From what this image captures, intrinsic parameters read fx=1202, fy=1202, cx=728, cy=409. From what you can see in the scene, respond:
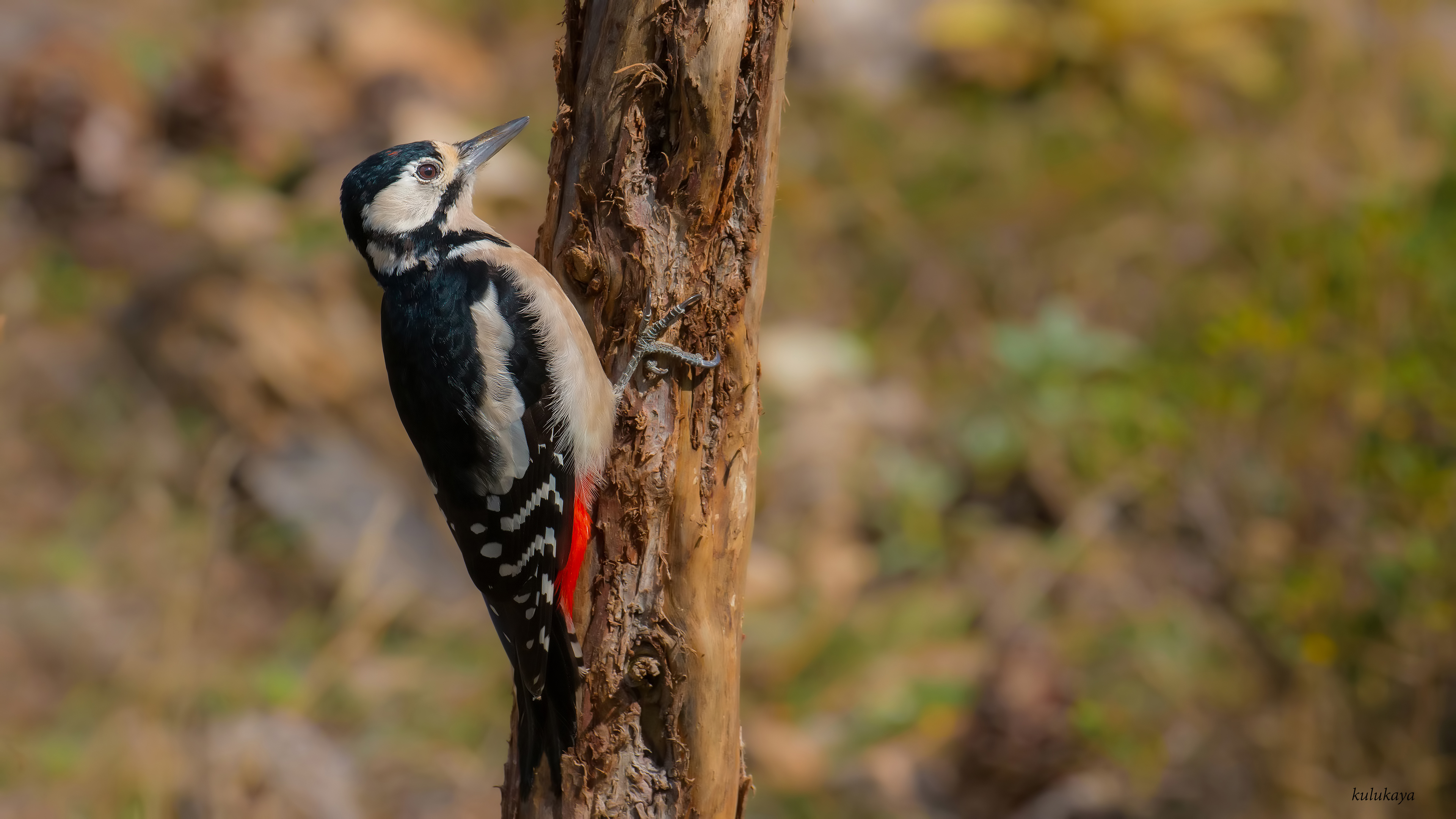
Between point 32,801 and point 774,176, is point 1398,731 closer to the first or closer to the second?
point 774,176

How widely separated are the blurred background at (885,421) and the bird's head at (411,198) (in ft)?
5.08

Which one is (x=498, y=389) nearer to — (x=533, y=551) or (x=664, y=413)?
(x=533, y=551)

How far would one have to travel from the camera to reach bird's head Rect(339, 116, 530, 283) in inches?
110

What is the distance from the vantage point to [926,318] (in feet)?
20.9

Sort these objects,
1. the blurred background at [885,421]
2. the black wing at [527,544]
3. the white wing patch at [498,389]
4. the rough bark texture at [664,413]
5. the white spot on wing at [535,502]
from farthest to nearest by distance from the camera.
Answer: the blurred background at [885,421] < the white wing patch at [498,389] < the white spot on wing at [535,502] < the black wing at [527,544] < the rough bark texture at [664,413]

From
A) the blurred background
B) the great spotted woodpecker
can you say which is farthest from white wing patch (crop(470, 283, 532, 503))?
the blurred background

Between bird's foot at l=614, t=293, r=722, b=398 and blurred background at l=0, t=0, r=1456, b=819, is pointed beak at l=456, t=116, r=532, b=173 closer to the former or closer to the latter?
bird's foot at l=614, t=293, r=722, b=398

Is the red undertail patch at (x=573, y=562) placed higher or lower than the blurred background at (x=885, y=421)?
lower

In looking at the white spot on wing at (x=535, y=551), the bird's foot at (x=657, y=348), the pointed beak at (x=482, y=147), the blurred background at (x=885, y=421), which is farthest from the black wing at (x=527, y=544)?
the blurred background at (x=885, y=421)

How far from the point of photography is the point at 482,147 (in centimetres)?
291

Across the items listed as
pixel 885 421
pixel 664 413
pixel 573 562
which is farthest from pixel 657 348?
pixel 885 421

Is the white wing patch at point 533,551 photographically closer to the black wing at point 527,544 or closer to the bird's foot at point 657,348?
the black wing at point 527,544

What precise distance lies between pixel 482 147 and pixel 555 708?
4.56 feet

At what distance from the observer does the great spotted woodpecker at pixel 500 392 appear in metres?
2.30
